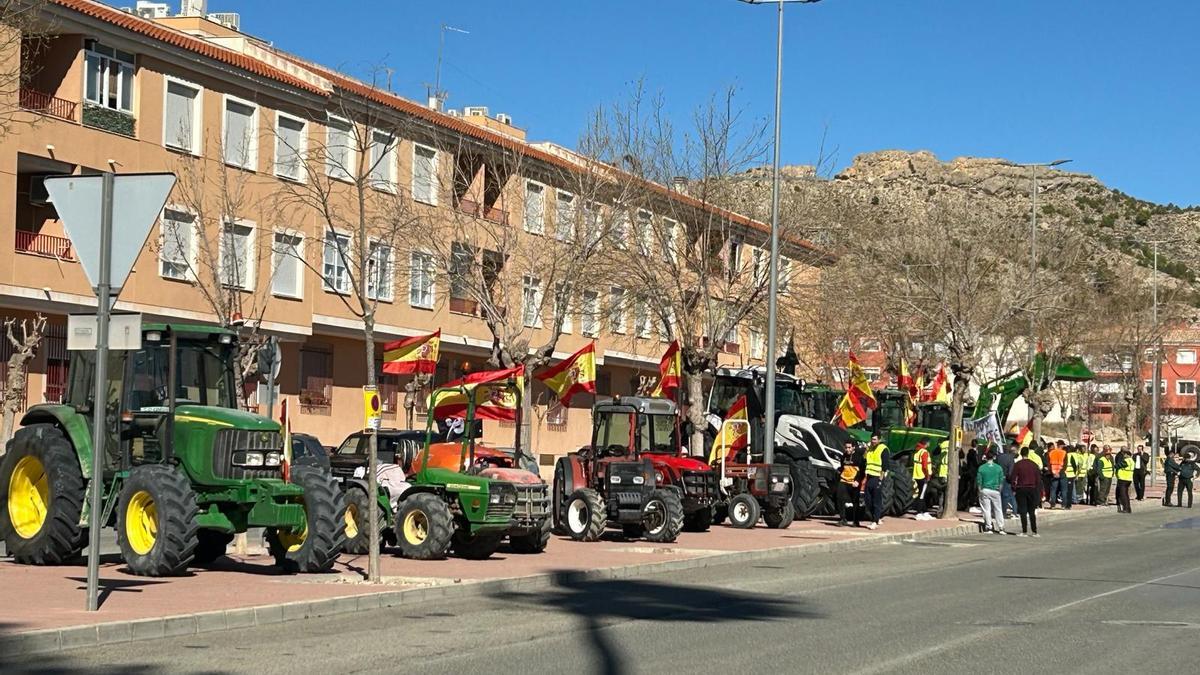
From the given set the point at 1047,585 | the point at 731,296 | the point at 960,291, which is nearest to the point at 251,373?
the point at 731,296

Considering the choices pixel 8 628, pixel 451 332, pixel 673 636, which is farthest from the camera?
pixel 451 332

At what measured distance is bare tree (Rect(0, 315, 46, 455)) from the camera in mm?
30250

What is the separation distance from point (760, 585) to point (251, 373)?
1801 centimetres

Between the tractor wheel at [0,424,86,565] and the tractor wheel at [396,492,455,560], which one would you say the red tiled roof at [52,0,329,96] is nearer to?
the tractor wheel at [0,424,86,565]

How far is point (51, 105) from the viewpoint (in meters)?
32.1

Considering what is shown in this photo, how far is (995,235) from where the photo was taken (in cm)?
4706

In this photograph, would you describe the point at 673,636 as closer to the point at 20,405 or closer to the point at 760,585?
the point at 760,585

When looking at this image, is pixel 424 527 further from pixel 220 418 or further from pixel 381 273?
pixel 381 273

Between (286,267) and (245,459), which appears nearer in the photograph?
(245,459)

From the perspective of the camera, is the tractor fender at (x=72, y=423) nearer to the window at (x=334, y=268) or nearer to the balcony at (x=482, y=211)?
the balcony at (x=482, y=211)

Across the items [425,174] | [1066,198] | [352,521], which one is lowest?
[352,521]

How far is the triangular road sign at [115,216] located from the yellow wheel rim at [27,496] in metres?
5.60

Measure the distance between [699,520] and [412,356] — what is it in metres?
6.53

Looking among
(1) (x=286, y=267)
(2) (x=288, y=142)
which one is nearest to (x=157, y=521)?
(1) (x=286, y=267)
